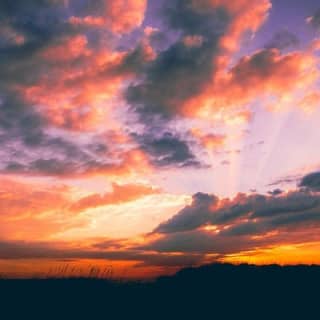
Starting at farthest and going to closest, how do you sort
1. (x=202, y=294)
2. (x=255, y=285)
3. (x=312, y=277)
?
(x=312, y=277) → (x=255, y=285) → (x=202, y=294)

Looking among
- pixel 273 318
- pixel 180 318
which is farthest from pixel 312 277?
pixel 180 318

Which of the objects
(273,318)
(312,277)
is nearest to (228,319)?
(273,318)

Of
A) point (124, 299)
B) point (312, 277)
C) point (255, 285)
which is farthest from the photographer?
point (312, 277)

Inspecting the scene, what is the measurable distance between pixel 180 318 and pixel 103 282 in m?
30.1

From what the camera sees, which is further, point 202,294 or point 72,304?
point 202,294

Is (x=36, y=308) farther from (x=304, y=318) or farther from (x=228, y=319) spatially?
(x=304, y=318)

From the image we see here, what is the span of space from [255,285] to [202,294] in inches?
416

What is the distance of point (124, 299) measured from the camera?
189 feet

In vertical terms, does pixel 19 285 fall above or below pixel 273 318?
above

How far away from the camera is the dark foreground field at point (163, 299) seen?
4934 cm

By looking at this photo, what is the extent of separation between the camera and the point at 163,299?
58.1m

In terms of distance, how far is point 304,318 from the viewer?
48.7 metres

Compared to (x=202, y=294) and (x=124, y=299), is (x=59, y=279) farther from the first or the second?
(x=202, y=294)

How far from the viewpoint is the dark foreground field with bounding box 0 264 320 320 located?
162 feet
